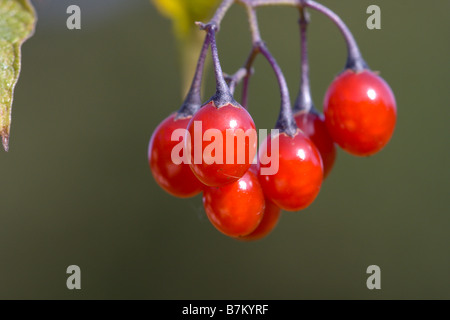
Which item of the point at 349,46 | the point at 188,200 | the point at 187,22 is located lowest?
the point at 349,46

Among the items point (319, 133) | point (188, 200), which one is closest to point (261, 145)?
point (319, 133)

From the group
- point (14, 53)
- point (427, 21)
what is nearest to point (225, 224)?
point (14, 53)

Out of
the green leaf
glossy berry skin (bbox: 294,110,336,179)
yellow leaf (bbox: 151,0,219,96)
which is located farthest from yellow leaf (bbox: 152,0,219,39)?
the green leaf

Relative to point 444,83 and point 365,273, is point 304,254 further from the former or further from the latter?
point 444,83

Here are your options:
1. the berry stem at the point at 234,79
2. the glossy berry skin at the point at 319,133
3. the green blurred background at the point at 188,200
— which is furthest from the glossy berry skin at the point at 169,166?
the green blurred background at the point at 188,200

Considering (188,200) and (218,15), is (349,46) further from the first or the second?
(188,200)

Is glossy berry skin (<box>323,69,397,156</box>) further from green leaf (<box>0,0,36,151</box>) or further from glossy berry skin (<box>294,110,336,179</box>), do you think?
green leaf (<box>0,0,36,151</box>)
